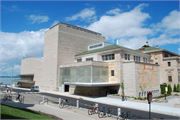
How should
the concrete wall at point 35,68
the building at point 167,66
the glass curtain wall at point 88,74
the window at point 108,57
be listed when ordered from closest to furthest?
1. the glass curtain wall at point 88,74
2. the window at point 108,57
3. the building at point 167,66
4. the concrete wall at point 35,68

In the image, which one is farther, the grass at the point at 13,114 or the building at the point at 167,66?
the building at the point at 167,66

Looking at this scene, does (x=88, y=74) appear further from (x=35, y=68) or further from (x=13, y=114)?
(x=35, y=68)

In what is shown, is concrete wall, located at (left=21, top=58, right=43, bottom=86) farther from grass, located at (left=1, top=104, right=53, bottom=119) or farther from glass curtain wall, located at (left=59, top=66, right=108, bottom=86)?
grass, located at (left=1, top=104, right=53, bottom=119)

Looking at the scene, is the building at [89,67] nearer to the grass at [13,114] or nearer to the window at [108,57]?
the window at [108,57]

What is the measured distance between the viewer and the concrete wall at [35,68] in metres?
50.9

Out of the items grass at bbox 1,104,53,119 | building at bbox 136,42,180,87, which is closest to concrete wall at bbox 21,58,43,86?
grass at bbox 1,104,53,119

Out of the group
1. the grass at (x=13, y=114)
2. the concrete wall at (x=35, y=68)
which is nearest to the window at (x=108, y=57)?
the grass at (x=13, y=114)

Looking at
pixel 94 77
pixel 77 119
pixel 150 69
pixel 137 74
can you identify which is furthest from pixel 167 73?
pixel 77 119

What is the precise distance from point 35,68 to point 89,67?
32529 millimetres

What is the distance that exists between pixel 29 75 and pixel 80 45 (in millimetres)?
28374

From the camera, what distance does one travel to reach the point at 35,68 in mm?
54469

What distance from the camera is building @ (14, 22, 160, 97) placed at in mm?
29984

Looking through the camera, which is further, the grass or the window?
the window

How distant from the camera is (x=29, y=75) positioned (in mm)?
59125
